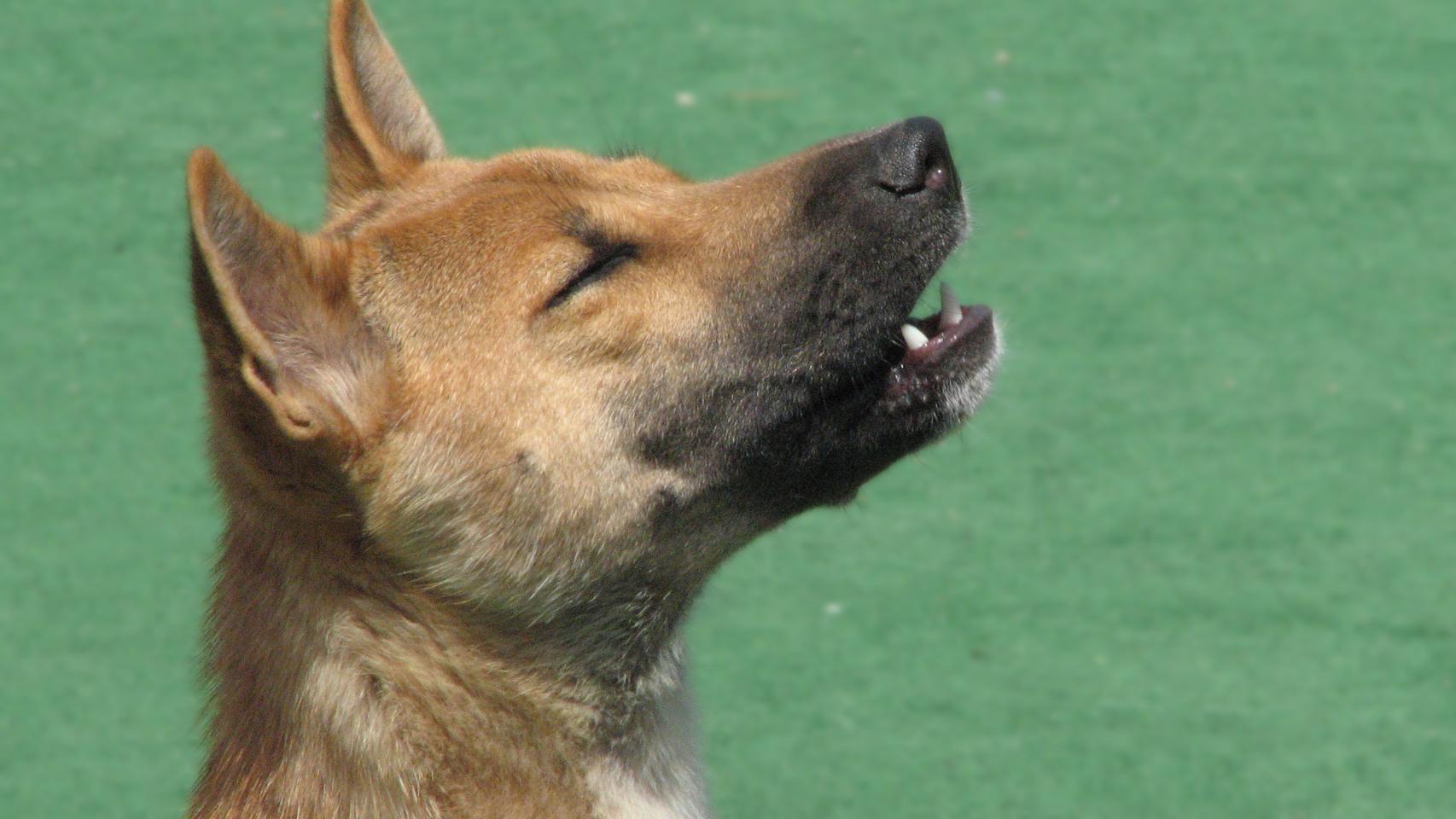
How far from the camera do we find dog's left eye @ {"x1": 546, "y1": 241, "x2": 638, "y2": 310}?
4047mm

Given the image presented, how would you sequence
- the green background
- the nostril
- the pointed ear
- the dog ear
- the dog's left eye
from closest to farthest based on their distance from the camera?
the dog ear < the dog's left eye < the nostril < the pointed ear < the green background

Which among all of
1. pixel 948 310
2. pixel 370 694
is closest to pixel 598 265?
pixel 948 310

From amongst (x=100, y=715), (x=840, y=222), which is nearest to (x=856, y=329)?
(x=840, y=222)

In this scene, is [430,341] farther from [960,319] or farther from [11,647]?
[11,647]

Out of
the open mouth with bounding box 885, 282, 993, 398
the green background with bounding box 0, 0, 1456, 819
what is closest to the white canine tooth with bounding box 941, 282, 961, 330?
the open mouth with bounding box 885, 282, 993, 398

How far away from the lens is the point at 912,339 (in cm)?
424

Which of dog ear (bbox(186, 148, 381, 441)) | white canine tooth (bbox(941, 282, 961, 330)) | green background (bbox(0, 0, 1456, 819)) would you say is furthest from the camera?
green background (bbox(0, 0, 1456, 819))

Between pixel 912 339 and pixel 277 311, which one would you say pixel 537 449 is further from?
pixel 912 339

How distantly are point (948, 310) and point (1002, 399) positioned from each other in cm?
287

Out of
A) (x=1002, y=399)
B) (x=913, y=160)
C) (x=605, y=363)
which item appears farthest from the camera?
(x=1002, y=399)

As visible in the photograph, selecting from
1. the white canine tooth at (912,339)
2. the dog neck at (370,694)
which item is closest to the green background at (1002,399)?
the dog neck at (370,694)

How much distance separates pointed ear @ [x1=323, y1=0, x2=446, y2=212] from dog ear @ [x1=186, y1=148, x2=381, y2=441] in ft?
2.31

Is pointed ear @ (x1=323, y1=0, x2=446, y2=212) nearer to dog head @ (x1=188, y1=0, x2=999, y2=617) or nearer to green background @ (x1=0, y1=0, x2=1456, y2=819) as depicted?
dog head @ (x1=188, y1=0, x2=999, y2=617)

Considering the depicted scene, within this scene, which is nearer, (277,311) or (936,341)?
(277,311)
